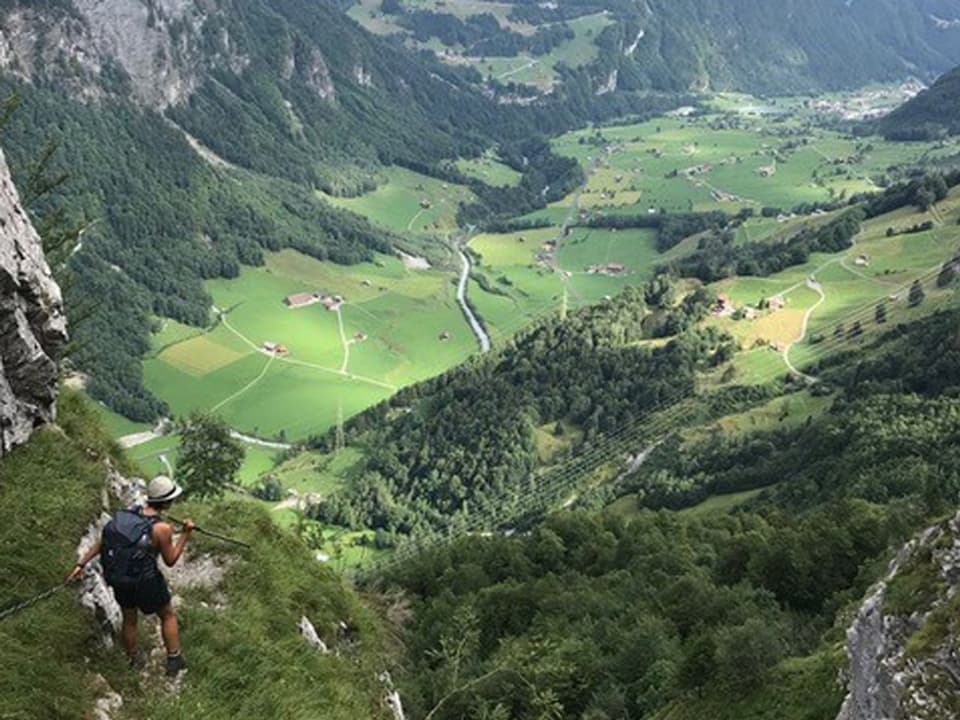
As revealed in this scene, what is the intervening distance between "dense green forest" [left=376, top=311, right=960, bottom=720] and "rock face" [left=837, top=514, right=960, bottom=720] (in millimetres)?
8625

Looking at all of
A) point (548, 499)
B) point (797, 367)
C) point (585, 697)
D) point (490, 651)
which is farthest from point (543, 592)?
point (797, 367)

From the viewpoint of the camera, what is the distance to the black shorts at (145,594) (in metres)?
22.4

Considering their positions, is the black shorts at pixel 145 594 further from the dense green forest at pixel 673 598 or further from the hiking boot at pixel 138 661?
the dense green forest at pixel 673 598

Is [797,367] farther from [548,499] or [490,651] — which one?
[490,651]

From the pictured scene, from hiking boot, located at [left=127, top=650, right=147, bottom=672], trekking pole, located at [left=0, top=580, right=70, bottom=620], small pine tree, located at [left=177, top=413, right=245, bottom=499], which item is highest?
trekking pole, located at [left=0, top=580, right=70, bottom=620]

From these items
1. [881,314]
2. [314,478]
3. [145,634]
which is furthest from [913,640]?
[314,478]

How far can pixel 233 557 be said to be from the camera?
35.7 m

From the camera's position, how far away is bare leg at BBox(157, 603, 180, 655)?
23250 millimetres

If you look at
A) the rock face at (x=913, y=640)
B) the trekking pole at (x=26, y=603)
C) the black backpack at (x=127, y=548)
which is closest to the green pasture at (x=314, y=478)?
the trekking pole at (x=26, y=603)

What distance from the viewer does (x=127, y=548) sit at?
21812 mm

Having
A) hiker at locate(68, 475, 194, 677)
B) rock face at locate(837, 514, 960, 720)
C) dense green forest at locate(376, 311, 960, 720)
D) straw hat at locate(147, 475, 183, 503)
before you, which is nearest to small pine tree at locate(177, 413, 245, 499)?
dense green forest at locate(376, 311, 960, 720)

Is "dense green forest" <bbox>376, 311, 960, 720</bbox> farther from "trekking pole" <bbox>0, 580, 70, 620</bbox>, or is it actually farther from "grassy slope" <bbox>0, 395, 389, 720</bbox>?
"trekking pole" <bbox>0, 580, 70, 620</bbox>

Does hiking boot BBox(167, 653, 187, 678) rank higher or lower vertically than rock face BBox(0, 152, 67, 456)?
lower

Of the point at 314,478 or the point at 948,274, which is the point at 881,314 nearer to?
the point at 948,274
